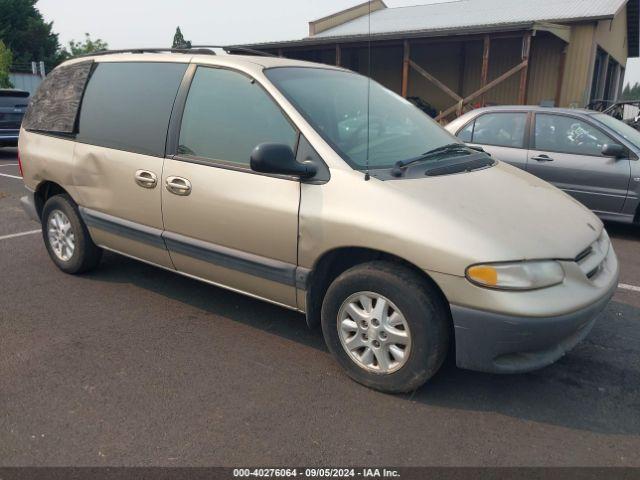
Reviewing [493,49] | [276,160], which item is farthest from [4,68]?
[276,160]

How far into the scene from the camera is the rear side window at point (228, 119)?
132 inches

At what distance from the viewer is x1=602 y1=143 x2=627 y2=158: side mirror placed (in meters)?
6.18

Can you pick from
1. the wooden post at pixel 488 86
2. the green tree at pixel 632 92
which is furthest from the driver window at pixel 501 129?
the green tree at pixel 632 92

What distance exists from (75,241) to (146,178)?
120 centimetres

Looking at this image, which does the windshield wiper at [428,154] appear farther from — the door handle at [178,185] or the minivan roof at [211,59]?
the door handle at [178,185]

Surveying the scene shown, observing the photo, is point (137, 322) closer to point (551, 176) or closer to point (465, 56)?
point (551, 176)

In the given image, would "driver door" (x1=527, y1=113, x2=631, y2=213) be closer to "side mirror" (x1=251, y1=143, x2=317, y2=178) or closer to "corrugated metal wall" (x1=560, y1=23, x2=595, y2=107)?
"side mirror" (x1=251, y1=143, x2=317, y2=178)

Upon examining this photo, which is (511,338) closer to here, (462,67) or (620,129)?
(620,129)

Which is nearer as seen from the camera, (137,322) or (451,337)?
(451,337)

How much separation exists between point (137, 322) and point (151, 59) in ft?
6.28

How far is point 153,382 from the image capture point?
3098mm

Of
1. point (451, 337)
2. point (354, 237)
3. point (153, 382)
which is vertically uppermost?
point (354, 237)

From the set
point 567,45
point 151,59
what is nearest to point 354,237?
point 151,59

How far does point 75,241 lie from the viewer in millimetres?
4578
